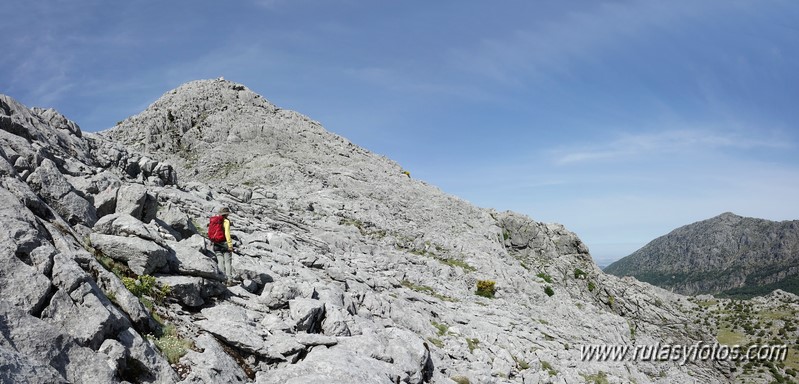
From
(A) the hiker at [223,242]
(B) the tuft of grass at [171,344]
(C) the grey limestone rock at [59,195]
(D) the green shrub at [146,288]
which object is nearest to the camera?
(B) the tuft of grass at [171,344]

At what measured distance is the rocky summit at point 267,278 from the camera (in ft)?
33.6

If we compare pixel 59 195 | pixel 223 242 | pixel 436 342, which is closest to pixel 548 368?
pixel 436 342

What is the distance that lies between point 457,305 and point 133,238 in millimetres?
24426

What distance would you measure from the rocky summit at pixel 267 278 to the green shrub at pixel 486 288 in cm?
23

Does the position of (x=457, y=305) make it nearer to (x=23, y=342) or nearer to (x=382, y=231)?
(x=382, y=231)

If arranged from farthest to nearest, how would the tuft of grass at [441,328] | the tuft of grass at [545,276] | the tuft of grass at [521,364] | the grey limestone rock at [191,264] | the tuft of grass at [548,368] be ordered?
1. the tuft of grass at [545,276]
2. the tuft of grass at [548,368]
3. the tuft of grass at [441,328]
4. the tuft of grass at [521,364]
5. the grey limestone rock at [191,264]

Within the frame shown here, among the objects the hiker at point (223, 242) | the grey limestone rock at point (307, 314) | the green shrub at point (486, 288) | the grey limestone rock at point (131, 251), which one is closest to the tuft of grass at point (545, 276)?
the green shrub at point (486, 288)

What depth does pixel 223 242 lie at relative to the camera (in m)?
20.4

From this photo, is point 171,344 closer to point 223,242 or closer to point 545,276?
point 223,242

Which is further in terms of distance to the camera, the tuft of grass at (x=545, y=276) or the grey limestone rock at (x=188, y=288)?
the tuft of grass at (x=545, y=276)

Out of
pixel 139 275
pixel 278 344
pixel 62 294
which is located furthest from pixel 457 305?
pixel 62 294

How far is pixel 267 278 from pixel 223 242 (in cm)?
288

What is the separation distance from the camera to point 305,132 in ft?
240

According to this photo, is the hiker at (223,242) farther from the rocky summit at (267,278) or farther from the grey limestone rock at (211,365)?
the grey limestone rock at (211,365)
